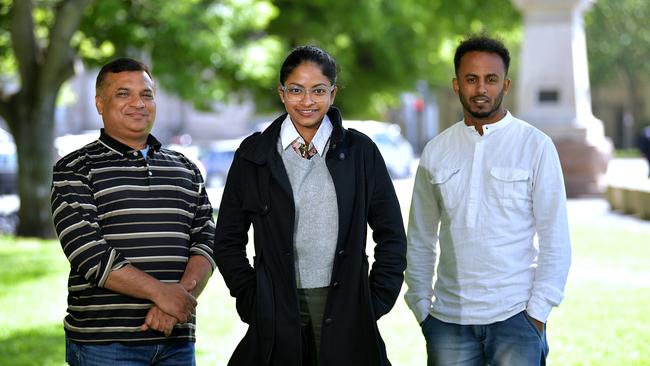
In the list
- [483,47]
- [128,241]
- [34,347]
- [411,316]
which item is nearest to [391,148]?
[411,316]

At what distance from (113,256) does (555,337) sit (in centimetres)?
558

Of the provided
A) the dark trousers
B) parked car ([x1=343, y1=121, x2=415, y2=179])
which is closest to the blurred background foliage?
parked car ([x1=343, y1=121, x2=415, y2=179])

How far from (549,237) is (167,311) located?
57.7 inches

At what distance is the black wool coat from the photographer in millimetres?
4035

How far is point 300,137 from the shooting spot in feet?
13.8

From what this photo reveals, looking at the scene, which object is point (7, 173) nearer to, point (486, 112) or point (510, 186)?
point (486, 112)

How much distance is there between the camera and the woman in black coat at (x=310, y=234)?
13.3ft

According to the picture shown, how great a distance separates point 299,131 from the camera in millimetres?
4203

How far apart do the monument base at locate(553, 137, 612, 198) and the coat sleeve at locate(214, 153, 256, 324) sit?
771 inches

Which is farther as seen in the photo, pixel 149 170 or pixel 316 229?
pixel 149 170

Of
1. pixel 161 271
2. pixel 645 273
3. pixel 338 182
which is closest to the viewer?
pixel 338 182

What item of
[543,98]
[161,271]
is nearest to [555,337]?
[161,271]

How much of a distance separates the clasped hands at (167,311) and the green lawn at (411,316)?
405cm

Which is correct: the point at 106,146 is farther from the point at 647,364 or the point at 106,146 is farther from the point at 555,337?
the point at 555,337
